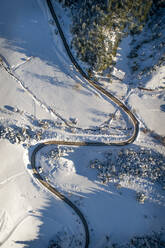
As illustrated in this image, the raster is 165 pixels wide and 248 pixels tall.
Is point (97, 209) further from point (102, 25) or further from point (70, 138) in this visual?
point (102, 25)

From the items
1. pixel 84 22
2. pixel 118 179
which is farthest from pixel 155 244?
pixel 84 22

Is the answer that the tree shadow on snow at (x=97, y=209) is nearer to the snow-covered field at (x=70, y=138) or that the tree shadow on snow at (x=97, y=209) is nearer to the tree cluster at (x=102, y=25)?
the snow-covered field at (x=70, y=138)

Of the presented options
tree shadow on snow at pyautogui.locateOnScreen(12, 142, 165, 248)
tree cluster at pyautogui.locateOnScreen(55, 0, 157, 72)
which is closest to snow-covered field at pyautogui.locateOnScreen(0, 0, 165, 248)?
tree shadow on snow at pyautogui.locateOnScreen(12, 142, 165, 248)

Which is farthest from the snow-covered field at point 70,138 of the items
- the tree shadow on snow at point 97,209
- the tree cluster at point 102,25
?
the tree cluster at point 102,25

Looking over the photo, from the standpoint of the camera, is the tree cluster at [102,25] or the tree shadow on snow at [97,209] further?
the tree shadow on snow at [97,209]

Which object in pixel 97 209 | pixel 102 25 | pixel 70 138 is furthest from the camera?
pixel 70 138

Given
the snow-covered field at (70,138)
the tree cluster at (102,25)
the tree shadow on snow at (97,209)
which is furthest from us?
the snow-covered field at (70,138)

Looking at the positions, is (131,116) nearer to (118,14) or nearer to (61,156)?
(61,156)

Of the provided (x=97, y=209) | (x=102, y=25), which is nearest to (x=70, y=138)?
(x=97, y=209)
